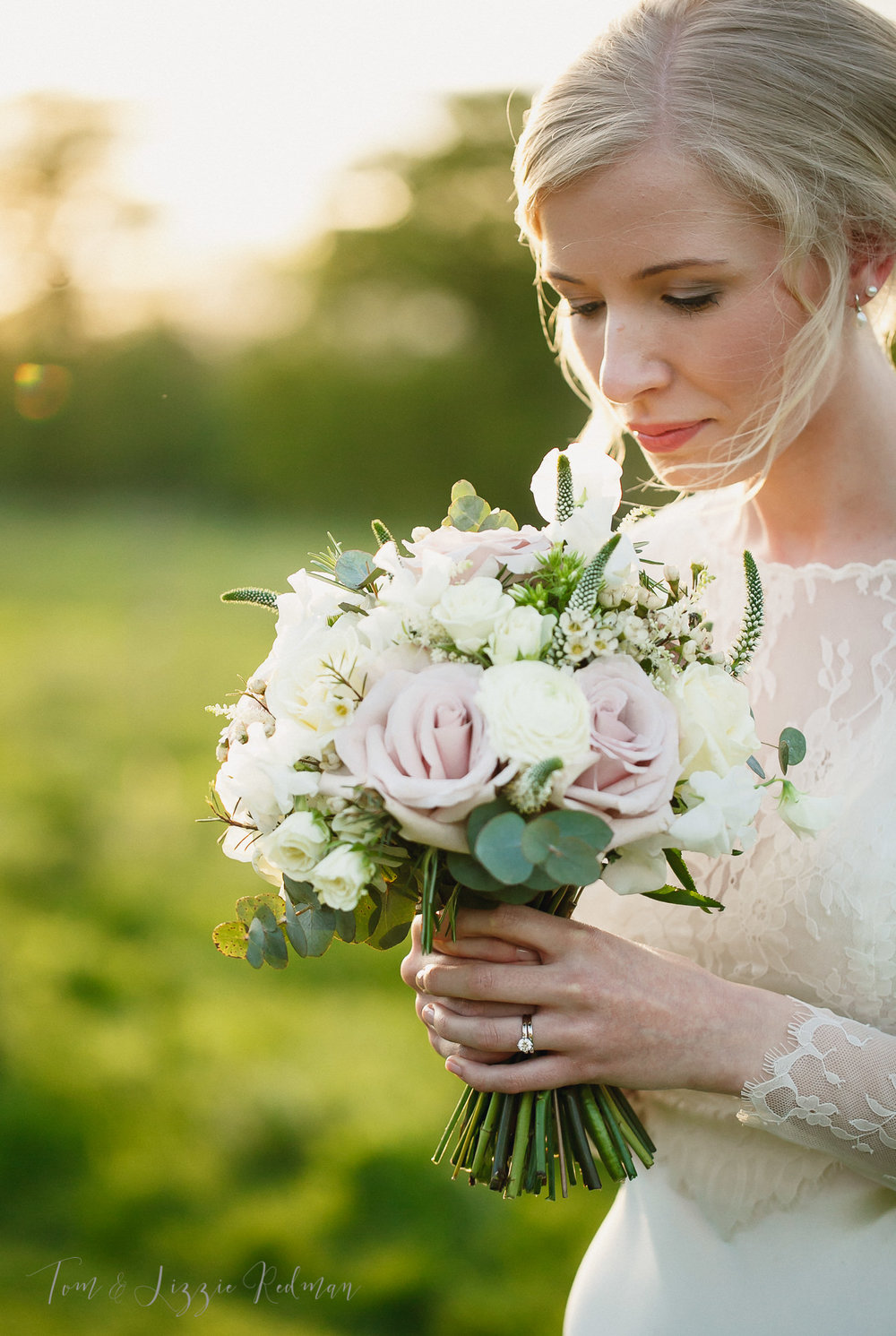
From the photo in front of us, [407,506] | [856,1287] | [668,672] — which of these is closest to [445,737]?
[668,672]

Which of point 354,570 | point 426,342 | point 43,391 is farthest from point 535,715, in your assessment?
point 43,391

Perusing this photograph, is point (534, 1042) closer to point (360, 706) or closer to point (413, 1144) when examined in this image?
point (360, 706)

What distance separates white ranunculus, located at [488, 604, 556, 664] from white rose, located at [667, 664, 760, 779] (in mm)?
202

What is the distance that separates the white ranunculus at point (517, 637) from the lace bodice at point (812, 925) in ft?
2.24

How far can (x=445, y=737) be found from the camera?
4.08ft

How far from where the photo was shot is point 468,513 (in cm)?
154

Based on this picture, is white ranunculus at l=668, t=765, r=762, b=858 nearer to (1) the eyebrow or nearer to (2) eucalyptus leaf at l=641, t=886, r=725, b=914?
(2) eucalyptus leaf at l=641, t=886, r=725, b=914

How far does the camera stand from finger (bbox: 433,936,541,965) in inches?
58.9

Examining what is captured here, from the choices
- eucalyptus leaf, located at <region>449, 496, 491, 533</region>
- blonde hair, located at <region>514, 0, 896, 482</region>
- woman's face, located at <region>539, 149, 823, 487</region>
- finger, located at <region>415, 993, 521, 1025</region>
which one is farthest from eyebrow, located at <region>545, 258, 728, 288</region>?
finger, located at <region>415, 993, 521, 1025</region>

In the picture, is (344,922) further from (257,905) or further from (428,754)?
(428,754)

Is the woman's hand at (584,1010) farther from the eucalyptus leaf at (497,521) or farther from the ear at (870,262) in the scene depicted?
the ear at (870,262)

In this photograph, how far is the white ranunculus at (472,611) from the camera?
130 centimetres

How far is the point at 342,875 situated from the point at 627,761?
36 cm

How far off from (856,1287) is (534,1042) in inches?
28.1
